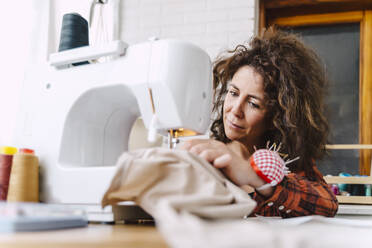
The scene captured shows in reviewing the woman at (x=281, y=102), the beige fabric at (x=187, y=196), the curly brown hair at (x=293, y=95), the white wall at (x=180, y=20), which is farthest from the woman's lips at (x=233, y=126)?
the white wall at (x=180, y=20)

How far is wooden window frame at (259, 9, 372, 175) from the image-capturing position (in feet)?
7.55

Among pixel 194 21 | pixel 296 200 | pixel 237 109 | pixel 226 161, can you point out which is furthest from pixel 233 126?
pixel 194 21

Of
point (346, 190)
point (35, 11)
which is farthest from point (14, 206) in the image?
point (346, 190)

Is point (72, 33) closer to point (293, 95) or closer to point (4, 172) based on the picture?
point (4, 172)

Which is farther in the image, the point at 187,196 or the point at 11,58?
the point at 11,58

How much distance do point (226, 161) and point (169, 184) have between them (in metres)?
0.16

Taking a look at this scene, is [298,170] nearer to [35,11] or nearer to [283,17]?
[35,11]

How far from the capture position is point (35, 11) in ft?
5.80

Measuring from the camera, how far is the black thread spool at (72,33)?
3.27 ft

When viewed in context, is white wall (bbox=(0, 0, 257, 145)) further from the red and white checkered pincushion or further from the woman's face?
the red and white checkered pincushion

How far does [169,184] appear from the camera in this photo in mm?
615

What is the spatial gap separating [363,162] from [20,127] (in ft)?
6.44

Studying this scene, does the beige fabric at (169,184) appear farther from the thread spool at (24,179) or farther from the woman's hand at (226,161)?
the thread spool at (24,179)

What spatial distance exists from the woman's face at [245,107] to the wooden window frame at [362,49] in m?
1.12
